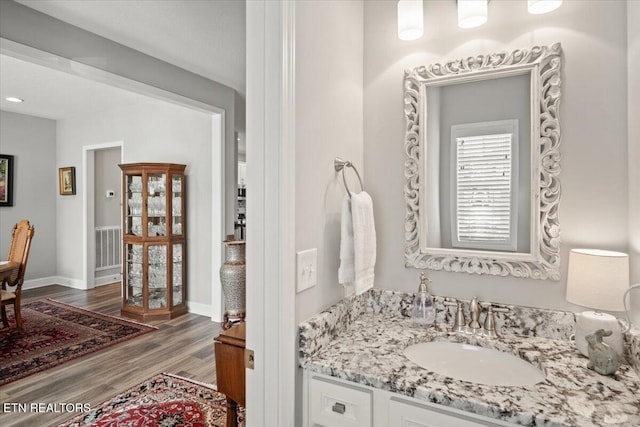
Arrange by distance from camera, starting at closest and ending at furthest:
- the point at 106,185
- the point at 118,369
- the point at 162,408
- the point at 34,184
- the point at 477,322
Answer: the point at 477,322 < the point at 162,408 < the point at 118,369 < the point at 34,184 < the point at 106,185

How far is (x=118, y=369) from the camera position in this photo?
2732 mm

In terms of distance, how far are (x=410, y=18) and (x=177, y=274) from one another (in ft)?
12.3

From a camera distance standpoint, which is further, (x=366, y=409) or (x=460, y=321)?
(x=460, y=321)

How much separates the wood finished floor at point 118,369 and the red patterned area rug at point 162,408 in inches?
4.4

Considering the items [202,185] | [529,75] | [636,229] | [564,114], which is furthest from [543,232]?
[202,185]

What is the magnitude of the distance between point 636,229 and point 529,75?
63 centimetres

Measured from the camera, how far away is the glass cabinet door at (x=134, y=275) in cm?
407

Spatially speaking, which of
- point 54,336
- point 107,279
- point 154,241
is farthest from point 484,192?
point 107,279

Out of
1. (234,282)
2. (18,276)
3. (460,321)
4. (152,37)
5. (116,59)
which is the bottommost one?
(18,276)

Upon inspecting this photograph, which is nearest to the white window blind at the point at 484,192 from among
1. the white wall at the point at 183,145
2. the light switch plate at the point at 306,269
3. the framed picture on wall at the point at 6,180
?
the light switch plate at the point at 306,269

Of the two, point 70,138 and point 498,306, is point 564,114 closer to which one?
point 498,306

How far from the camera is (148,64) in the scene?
10.2ft

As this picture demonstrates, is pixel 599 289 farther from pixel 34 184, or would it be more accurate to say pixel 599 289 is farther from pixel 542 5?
pixel 34 184

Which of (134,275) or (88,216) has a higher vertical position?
(88,216)
